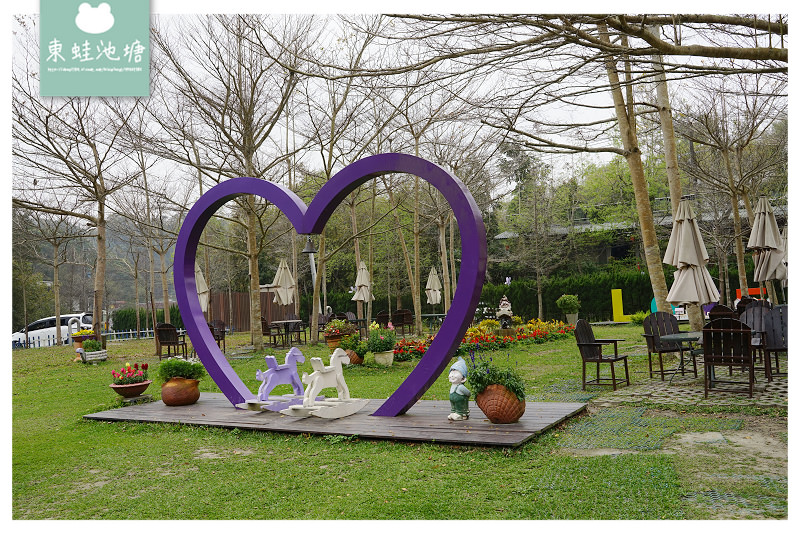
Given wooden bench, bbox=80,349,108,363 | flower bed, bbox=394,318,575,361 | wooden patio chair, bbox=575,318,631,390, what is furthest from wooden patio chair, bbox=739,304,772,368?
wooden bench, bbox=80,349,108,363

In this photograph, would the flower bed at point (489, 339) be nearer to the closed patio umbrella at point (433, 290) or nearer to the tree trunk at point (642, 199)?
the tree trunk at point (642, 199)

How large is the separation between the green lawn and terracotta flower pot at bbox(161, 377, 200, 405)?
0.89 meters

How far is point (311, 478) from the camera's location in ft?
16.9

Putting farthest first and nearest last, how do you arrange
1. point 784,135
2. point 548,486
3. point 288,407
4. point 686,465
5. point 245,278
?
point 245,278, point 784,135, point 288,407, point 686,465, point 548,486

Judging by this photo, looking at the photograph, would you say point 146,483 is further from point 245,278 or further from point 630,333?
point 245,278

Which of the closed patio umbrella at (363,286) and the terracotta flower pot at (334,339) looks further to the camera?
the closed patio umbrella at (363,286)

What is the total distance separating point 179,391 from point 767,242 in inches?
411

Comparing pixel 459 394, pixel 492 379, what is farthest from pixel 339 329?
pixel 492 379

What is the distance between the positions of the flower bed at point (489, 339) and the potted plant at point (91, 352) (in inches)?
323

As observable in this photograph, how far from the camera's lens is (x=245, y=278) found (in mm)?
35219

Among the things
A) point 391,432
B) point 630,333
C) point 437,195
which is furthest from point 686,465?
point 437,195

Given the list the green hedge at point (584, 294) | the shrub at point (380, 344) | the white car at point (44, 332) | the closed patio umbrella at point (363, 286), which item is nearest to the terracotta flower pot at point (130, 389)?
the shrub at point (380, 344)

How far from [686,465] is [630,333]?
45.5 feet

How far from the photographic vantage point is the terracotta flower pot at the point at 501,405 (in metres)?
6.43
